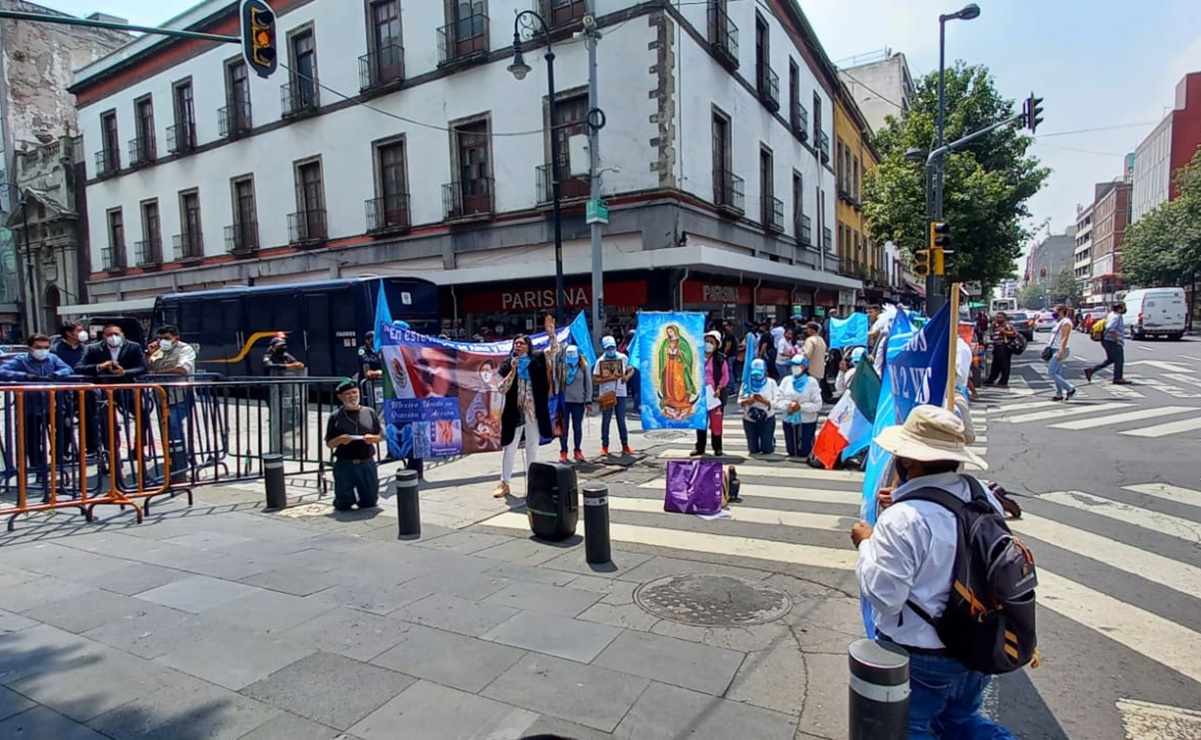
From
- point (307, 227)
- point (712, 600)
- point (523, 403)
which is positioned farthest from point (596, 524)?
point (307, 227)

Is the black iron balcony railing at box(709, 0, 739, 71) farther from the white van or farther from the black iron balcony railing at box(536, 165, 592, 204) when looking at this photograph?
the white van

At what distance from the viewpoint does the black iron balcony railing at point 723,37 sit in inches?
778

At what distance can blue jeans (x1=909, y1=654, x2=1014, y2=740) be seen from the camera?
236 cm

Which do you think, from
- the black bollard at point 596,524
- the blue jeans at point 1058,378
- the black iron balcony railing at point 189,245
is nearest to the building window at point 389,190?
the black iron balcony railing at point 189,245

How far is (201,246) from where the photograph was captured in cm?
2902

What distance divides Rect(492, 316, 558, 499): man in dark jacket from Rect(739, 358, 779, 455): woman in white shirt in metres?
2.94

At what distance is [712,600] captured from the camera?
4.62 metres

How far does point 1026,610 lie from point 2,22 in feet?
178

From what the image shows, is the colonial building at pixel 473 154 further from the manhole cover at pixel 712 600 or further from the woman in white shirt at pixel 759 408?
the manhole cover at pixel 712 600

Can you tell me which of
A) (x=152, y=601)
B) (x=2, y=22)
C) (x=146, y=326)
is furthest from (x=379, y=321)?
(x=2, y=22)

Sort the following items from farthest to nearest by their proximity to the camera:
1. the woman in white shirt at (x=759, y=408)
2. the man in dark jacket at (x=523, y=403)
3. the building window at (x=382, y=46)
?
the building window at (x=382, y=46), the woman in white shirt at (x=759, y=408), the man in dark jacket at (x=523, y=403)

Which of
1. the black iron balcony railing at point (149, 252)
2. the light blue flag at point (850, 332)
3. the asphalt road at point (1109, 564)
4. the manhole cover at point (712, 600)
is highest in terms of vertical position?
the black iron balcony railing at point (149, 252)

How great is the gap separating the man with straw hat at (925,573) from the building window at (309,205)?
25.2 metres

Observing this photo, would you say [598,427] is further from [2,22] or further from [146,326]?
[2,22]
